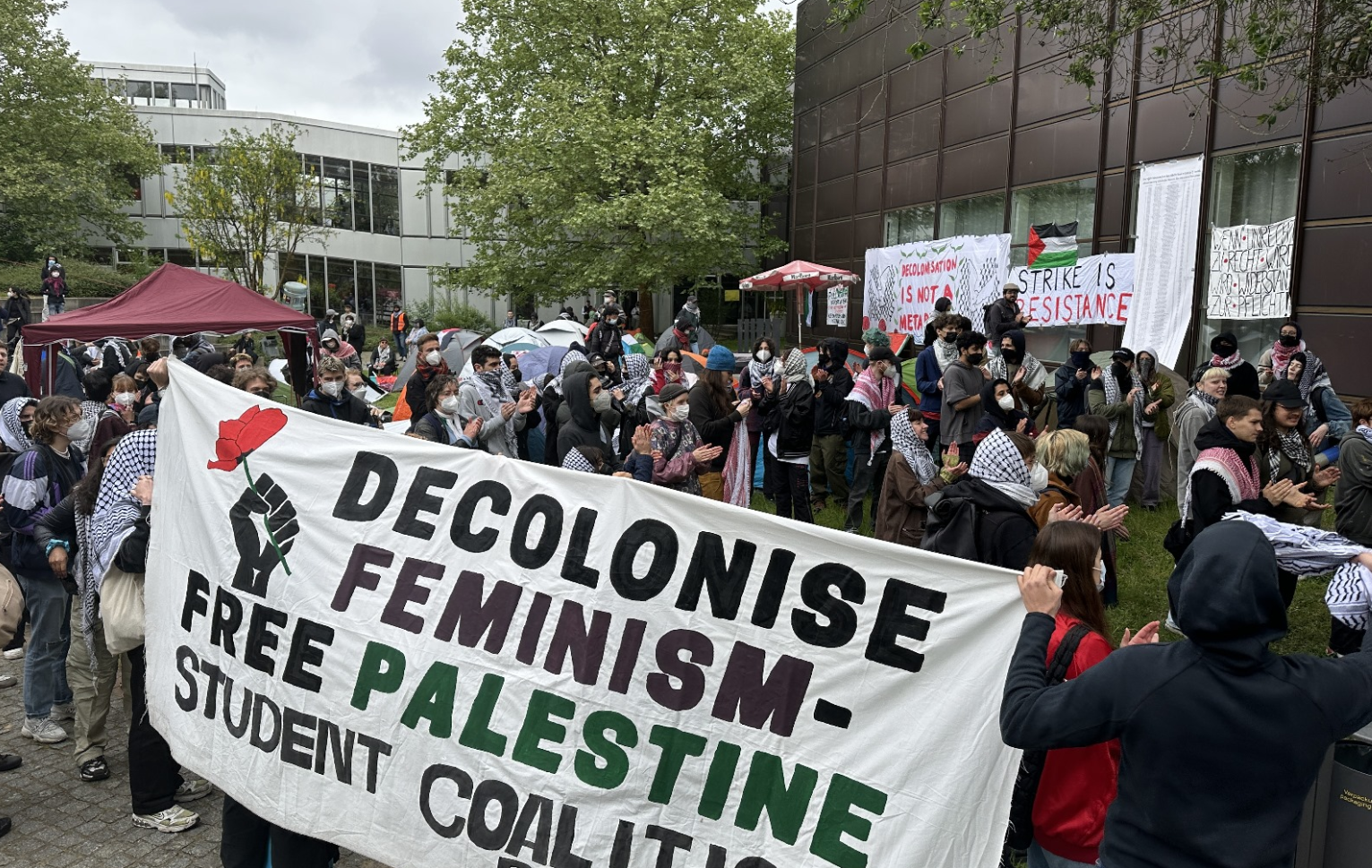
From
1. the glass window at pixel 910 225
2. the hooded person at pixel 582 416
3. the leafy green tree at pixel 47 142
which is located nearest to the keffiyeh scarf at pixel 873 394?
the hooded person at pixel 582 416

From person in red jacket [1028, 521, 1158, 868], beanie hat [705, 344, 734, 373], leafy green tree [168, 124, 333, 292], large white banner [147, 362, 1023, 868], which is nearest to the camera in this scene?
person in red jacket [1028, 521, 1158, 868]

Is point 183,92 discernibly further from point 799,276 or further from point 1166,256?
point 1166,256

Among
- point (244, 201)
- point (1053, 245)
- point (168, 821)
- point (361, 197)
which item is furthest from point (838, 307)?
point (361, 197)

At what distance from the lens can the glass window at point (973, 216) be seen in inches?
746

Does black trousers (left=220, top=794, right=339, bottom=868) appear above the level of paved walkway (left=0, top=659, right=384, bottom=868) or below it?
above

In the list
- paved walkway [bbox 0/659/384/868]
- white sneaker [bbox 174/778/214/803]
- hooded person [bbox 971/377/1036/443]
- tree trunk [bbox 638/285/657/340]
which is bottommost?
paved walkway [bbox 0/659/384/868]

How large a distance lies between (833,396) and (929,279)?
1110 centimetres

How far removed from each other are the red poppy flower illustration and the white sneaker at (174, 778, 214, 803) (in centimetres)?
196

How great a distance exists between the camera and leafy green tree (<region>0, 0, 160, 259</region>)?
36.0 metres

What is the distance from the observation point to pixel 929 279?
2036 cm

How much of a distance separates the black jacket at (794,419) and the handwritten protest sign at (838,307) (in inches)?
544

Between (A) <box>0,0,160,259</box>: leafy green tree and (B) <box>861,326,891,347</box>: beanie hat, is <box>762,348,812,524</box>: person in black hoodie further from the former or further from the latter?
(A) <box>0,0,160,259</box>: leafy green tree

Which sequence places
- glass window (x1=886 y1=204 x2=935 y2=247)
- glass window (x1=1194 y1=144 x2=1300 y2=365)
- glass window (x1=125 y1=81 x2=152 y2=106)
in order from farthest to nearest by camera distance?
1. glass window (x1=125 y1=81 x2=152 y2=106)
2. glass window (x1=886 y1=204 x2=935 y2=247)
3. glass window (x1=1194 y1=144 x2=1300 y2=365)

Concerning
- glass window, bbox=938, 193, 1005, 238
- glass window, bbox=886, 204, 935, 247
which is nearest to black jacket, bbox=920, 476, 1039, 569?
glass window, bbox=938, 193, 1005, 238
